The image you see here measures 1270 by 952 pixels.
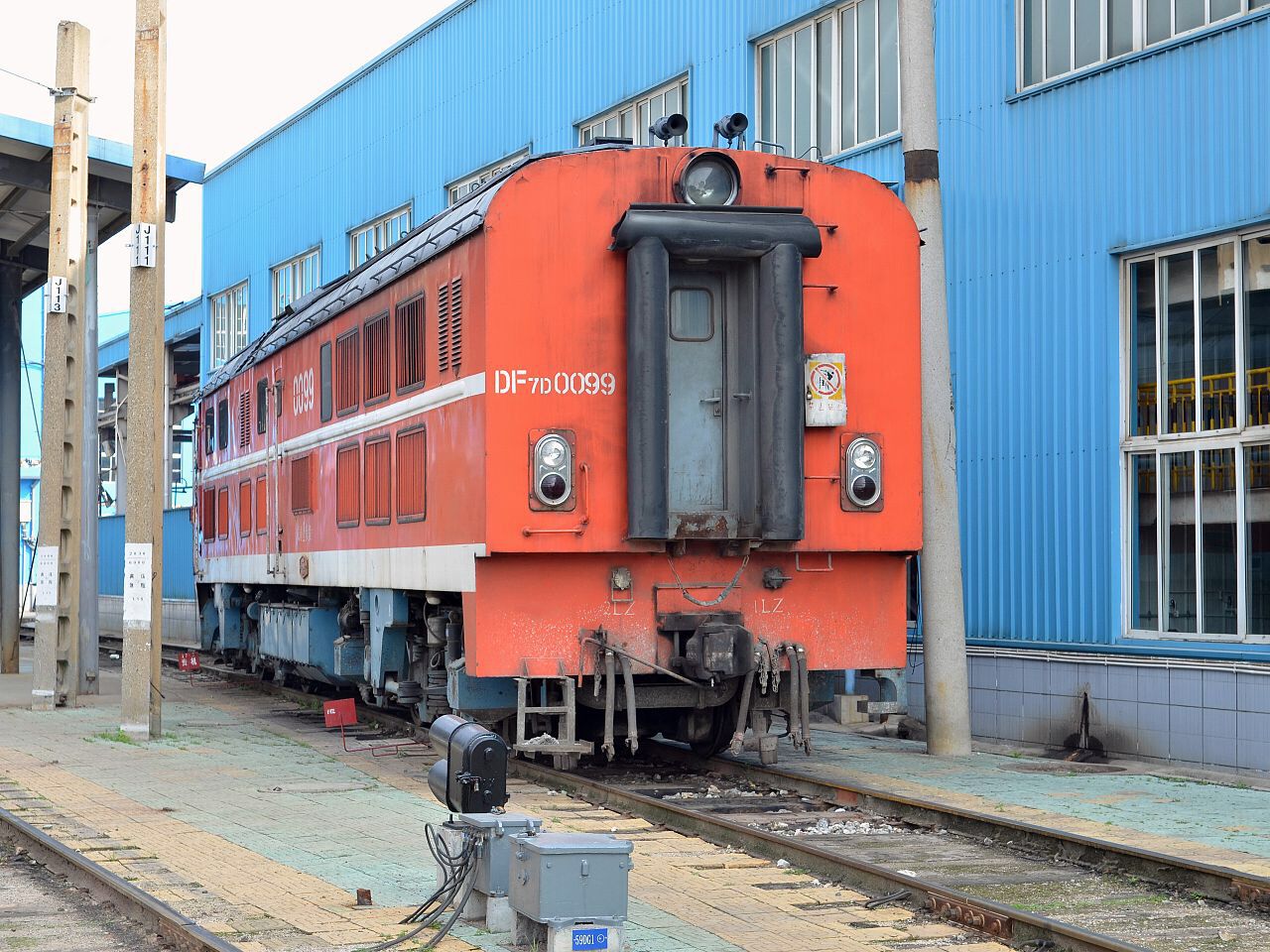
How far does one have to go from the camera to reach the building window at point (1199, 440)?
13.1 m

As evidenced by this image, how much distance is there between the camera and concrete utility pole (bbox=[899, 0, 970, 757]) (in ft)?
46.3

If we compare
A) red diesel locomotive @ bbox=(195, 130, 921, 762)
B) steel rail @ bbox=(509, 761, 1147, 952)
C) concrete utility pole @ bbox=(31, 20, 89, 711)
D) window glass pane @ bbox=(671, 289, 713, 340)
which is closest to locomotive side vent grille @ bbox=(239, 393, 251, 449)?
concrete utility pole @ bbox=(31, 20, 89, 711)

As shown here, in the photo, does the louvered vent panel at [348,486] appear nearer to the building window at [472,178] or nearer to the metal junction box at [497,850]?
the metal junction box at [497,850]

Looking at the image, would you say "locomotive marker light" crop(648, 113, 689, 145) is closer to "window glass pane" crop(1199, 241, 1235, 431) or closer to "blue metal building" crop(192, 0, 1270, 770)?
"blue metal building" crop(192, 0, 1270, 770)

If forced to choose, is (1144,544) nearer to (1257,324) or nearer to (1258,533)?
(1258,533)

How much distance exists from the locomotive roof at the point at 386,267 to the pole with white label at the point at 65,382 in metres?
2.03

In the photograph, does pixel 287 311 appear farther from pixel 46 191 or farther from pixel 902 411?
pixel 902 411

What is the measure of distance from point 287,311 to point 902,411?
882cm

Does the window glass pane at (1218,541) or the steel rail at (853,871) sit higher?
the window glass pane at (1218,541)

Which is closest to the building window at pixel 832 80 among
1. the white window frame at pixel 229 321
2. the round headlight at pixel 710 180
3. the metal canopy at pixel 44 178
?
the round headlight at pixel 710 180

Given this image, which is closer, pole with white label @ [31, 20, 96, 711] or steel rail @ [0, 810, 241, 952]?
steel rail @ [0, 810, 241, 952]

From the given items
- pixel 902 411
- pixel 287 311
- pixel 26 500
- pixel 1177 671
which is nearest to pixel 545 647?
pixel 902 411

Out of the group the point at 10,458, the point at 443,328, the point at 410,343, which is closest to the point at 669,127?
the point at 443,328

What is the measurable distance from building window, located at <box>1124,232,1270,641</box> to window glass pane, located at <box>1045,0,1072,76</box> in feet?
6.74
